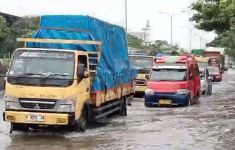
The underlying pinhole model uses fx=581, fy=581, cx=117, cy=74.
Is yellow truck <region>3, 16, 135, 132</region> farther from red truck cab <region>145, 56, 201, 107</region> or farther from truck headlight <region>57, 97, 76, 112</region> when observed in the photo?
red truck cab <region>145, 56, 201, 107</region>

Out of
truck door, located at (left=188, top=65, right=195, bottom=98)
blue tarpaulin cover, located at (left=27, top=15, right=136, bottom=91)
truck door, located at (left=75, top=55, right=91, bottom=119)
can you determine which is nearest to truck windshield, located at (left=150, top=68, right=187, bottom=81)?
truck door, located at (left=188, top=65, right=195, bottom=98)

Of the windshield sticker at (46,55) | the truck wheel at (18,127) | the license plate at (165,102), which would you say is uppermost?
the windshield sticker at (46,55)

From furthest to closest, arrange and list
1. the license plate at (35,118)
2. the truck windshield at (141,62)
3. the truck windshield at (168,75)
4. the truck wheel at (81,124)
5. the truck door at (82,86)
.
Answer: the truck windshield at (141,62) → the truck windshield at (168,75) → the truck wheel at (81,124) → the truck door at (82,86) → the license plate at (35,118)


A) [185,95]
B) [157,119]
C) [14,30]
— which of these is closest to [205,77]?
[185,95]

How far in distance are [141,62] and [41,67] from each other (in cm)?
1727

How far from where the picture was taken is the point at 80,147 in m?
12.6

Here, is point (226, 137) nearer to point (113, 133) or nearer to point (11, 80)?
point (113, 133)

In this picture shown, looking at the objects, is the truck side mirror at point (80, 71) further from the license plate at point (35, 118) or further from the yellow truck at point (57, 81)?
the license plate at point (35, 118)

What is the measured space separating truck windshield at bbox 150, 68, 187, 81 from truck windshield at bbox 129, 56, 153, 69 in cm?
580

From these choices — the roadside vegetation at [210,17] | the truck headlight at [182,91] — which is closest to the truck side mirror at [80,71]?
the truck headlight at [182,91]

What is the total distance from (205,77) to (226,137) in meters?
19.8

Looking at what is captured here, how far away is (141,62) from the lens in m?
31.1

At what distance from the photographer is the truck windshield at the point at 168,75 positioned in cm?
2456

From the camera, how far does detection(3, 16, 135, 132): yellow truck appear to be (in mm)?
13562
